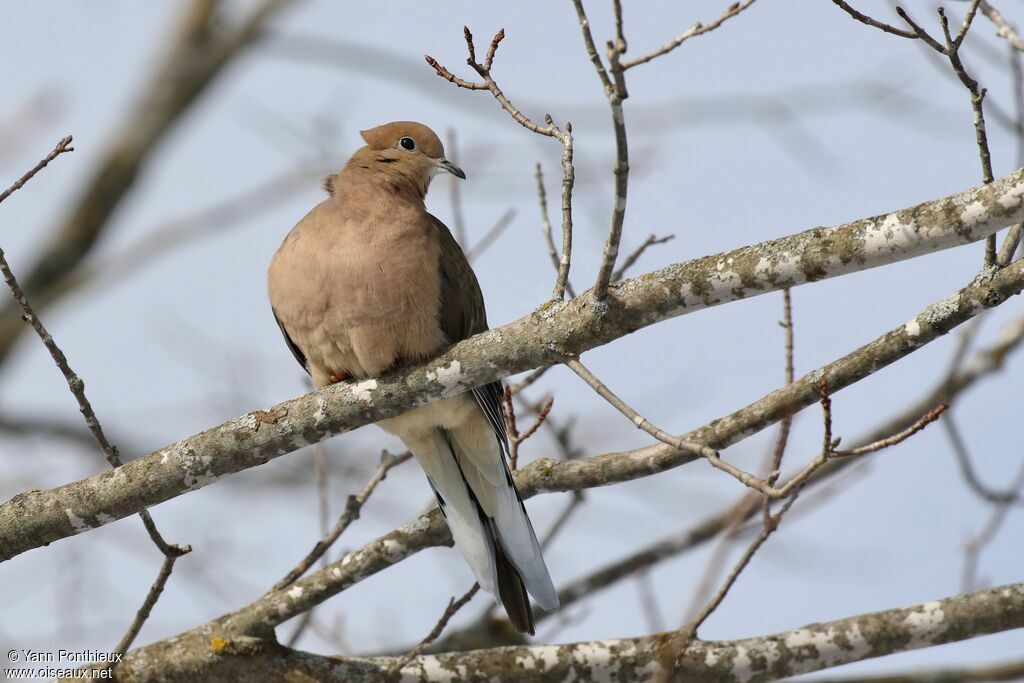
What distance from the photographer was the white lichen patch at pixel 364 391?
10.9 feet

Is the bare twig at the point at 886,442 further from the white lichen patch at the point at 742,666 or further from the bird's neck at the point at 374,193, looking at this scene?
the bird's neck at the point at 374,193

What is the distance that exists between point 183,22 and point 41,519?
24.8ft

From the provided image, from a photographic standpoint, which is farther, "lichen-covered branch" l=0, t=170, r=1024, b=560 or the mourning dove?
the mourning dove

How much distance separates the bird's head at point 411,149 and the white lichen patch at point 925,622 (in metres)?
2.50

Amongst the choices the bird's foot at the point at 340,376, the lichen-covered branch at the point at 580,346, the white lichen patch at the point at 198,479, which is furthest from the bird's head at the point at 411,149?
the white lichen patch at the point at 198,479

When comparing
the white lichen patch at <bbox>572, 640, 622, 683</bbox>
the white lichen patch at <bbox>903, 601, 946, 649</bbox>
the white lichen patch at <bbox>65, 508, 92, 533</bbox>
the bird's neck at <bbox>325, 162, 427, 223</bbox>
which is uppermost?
the bird's neck at <bbox>325, 162, 427, 223</bbox>

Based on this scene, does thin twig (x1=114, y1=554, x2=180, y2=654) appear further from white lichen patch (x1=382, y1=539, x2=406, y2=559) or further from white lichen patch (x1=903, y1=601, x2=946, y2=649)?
white lichen patch (x1=903, y1=601, x2=946, y2=649)

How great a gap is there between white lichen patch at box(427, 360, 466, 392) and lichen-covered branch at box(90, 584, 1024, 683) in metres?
0.95

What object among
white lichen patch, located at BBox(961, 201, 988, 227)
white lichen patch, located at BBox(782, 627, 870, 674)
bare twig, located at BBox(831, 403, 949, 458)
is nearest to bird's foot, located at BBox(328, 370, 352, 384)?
white lichen patch, located at BBox(782, 627, 870, 674)

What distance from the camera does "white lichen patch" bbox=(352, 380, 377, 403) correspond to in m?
3.32

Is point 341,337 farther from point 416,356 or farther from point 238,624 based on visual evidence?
point 238,624

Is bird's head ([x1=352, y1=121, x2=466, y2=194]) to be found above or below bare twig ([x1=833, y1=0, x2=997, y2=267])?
above

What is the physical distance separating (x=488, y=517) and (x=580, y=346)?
1.44 m

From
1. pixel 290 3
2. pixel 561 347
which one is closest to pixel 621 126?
pixel 561 347
